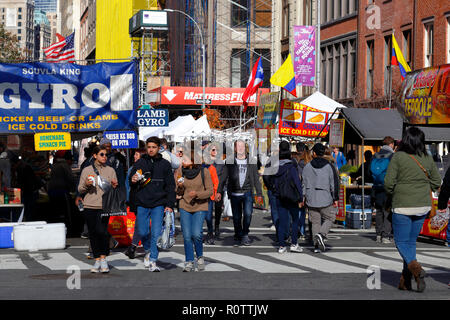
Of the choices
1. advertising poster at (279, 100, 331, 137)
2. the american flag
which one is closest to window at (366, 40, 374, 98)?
advertising poster at (279, 100, 331, 137)

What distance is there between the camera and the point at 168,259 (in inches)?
575

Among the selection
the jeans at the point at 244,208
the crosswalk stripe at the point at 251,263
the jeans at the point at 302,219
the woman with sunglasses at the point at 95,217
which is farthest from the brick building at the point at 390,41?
the woman with sunglasses at the point at 95,217

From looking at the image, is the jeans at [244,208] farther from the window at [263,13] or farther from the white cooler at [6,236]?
the window at [263,13]

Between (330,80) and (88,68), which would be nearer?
(88,68)

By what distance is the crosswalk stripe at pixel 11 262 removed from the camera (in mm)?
13453

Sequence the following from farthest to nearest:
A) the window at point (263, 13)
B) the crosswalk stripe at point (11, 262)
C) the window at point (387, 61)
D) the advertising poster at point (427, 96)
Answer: the window at point (263, 13)
the window at point (387, 61)
the advertising poster at point (427, 96)
the crosswalk stripe at point (11, 262)

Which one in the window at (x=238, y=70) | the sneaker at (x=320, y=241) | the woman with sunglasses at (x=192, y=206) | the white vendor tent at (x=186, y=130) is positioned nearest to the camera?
the woman with sunglasses at (x=192, y=206)

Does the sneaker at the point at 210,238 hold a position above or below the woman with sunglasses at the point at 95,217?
below

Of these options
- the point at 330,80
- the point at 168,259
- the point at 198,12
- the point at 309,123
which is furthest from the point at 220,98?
the point at 168,259

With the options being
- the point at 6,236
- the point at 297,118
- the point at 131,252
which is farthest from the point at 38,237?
the point at 297,118

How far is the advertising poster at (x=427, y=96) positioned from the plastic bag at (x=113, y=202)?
8060mm

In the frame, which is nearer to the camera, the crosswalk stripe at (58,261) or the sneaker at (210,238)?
the crosswalk stripe at (58,261)

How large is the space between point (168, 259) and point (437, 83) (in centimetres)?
757
